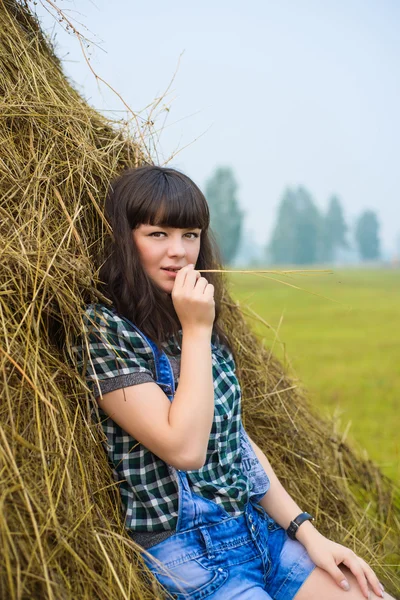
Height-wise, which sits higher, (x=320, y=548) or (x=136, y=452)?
(x=136, y=452)

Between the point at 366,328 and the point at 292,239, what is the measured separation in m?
72.1

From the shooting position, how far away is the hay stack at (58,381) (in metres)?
1.61

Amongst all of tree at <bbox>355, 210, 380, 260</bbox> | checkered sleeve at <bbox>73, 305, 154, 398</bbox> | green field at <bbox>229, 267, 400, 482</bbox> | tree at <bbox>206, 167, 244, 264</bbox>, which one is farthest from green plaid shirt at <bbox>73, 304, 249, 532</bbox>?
tree at <bbox>355, 210, 380, 260</bbox>

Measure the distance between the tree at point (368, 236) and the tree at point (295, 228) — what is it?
336 inches

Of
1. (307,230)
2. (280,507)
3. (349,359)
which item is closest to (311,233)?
(307,230)

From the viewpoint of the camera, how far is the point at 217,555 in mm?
1928

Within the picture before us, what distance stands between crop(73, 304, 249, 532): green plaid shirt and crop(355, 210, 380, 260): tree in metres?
91.1

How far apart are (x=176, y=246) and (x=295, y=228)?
281 ft

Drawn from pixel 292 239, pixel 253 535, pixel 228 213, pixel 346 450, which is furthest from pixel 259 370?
pixel 292 239

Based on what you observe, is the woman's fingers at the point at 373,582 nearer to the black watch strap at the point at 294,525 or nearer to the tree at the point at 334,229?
the black watch strap at the point at 294,525

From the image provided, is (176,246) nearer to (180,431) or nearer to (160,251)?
(160,251)

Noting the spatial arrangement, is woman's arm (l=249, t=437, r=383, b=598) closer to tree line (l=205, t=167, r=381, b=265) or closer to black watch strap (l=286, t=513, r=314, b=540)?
black watch strap (l=286, t=513, r=314, b=540)

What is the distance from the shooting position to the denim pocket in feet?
6.17

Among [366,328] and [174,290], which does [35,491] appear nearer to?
[174,290]
